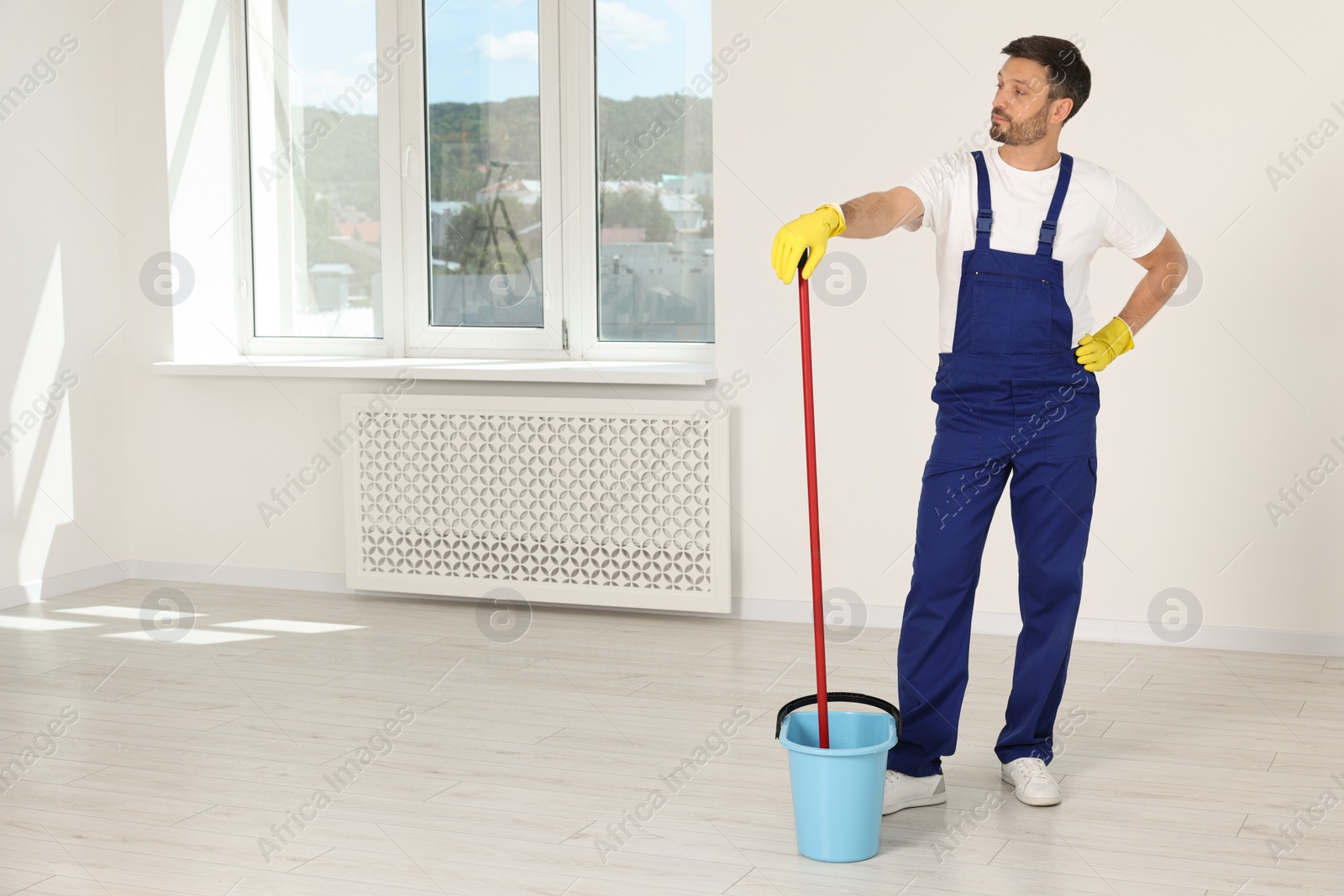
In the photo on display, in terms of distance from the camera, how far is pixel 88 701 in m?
3.05

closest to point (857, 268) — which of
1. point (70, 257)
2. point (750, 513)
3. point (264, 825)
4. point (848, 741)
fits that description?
point (750, 513)

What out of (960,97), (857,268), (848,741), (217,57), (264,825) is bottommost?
(264,825)

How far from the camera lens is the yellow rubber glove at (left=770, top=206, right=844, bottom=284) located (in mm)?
2035

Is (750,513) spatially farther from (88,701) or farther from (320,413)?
(88,701)

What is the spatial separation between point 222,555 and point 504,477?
1.10m

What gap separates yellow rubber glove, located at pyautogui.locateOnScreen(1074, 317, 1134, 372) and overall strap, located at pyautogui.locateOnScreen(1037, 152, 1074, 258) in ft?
0.64

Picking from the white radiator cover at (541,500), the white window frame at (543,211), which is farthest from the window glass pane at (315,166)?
the white radiator cover at (541,500)

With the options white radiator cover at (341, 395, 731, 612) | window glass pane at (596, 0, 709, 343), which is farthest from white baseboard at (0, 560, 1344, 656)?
window glass pane at (596, 0, 709, 343)

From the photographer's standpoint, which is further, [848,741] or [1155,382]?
[1155,382]

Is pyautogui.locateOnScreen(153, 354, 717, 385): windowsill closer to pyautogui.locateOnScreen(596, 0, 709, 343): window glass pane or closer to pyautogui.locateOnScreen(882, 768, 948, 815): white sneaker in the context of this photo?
pyautogui.locateOnScreen(596, 0, 709, 343): window glass pane

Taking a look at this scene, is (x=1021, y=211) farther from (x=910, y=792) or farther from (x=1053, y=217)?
(x=910, y=792)

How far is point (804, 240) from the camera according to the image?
2035 millimetres

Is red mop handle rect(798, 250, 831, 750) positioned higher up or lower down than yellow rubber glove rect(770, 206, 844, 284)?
lower down

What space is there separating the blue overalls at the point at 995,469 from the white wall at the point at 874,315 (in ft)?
3.92
